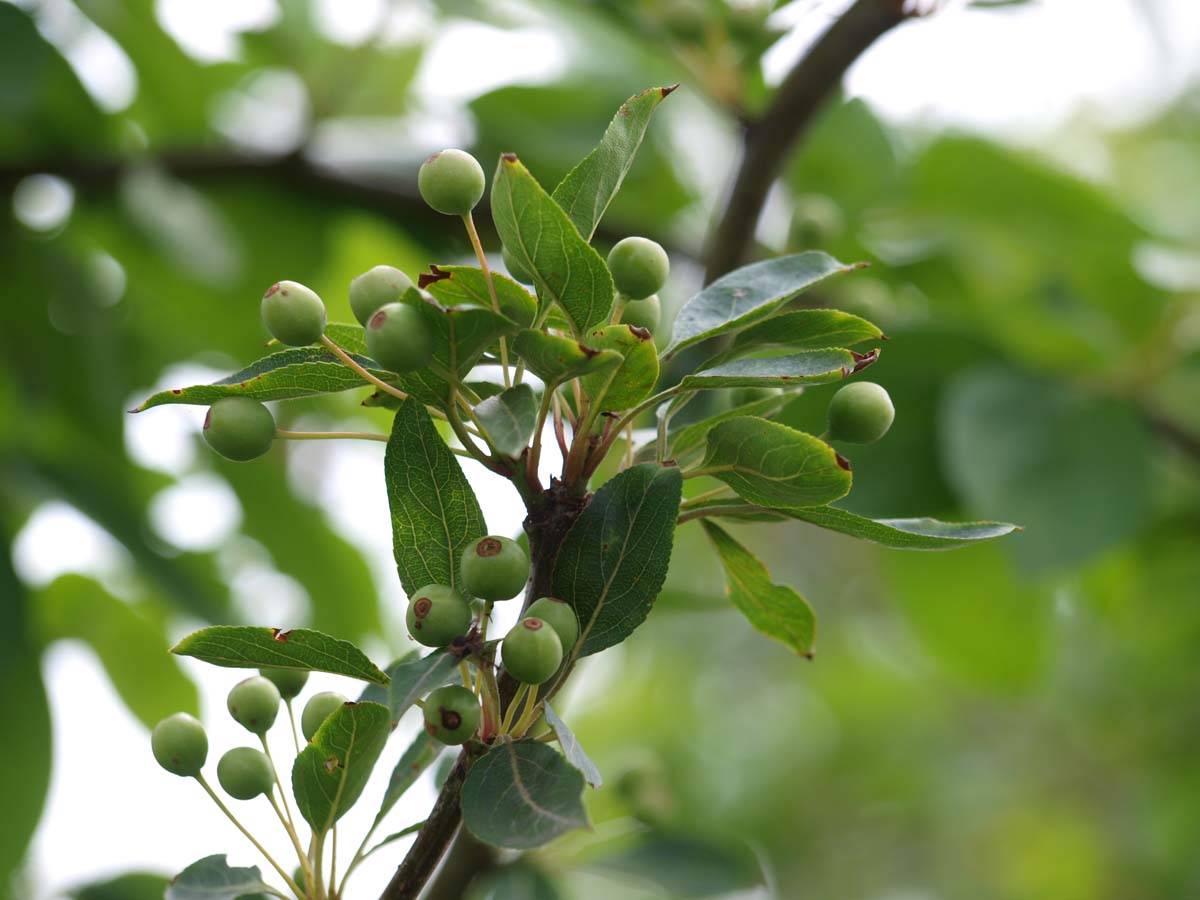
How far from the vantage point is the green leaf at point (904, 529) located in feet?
2.06

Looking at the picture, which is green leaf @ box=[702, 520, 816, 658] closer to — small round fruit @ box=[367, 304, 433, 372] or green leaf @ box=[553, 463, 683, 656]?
green leaf @ box=[553, 463, 683, 656]

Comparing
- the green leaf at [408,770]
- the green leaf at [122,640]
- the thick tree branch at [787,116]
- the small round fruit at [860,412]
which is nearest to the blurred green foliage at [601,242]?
the green leaf at [122,640]

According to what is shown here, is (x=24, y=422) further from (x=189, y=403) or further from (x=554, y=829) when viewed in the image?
(x=554, y=829)

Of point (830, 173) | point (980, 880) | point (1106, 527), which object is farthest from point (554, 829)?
point (980, 880)

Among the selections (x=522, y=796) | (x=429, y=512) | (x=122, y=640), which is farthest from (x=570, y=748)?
(x=122, y=640)

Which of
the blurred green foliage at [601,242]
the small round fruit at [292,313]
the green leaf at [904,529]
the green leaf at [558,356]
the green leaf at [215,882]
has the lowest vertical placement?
the blurred green foliage at [601,242]

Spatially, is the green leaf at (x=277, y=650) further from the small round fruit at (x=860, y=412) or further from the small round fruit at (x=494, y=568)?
the small round fruit at (x=860, y=412)

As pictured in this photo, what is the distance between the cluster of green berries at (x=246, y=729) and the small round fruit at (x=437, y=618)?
5.5 inches

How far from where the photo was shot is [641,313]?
0.69m

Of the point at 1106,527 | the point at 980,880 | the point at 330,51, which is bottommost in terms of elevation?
the point at 980,880

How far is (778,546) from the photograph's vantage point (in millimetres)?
4914

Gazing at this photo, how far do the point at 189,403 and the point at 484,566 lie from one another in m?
0.18

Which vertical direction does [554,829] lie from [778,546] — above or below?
above

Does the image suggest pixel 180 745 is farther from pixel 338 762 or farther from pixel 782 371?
pixel 782 371
